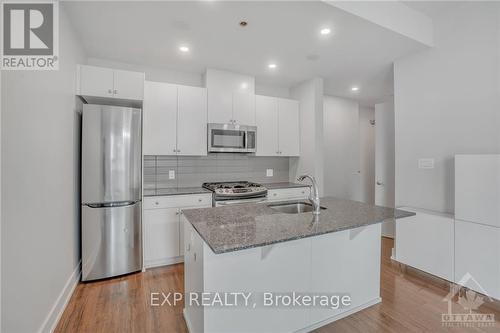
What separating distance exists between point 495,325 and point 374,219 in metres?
1.41

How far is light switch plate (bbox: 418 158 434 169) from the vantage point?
261cm

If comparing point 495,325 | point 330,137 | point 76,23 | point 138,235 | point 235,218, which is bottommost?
point 495,325

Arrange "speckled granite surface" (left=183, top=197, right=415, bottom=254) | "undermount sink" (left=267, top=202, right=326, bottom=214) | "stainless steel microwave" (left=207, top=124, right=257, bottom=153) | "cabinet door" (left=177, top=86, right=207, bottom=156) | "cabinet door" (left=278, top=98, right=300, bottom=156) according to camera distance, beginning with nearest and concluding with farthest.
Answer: "speckled granite surface" (left=183, top=197, right=415, bottom=254)
"undermount sink" (left=267, top=202, right=326, bottom=214)
"cabinet door" (left=177, top=86, right=207, bottom=156)
"stainless steel microwave" (left=207, top=124, right=257, bottom=153)
"cabinet door" (left=278, top=98, right=300, bottom=156)

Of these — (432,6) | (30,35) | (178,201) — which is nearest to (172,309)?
(178,201)

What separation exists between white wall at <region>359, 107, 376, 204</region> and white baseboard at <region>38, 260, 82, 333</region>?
5188 millimetres

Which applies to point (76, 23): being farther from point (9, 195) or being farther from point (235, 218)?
point (235, 218)

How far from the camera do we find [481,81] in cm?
221

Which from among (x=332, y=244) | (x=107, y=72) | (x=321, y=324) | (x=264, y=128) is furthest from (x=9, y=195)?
(x=264, y=128)

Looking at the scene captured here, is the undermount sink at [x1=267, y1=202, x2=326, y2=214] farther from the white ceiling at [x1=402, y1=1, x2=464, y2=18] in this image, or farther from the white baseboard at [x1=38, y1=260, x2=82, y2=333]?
the white ceiling at [x1=402, y1=1, x2=464, y2=18]

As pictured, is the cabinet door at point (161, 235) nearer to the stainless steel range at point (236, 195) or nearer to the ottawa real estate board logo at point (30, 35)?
the stainless steel range at point (236, 195)

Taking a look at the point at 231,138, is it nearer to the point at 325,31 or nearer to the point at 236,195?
the point at 236,195

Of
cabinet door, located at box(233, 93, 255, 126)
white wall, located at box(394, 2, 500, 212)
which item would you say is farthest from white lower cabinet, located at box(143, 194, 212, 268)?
white wall, located at box(394, 2, 500, 212)

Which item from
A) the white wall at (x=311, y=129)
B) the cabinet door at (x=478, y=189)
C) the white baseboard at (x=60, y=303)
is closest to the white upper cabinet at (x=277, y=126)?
the white wall at (x=311, y=129)

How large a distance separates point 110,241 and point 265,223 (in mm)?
1944
